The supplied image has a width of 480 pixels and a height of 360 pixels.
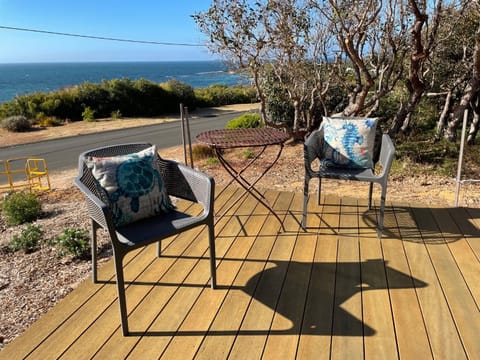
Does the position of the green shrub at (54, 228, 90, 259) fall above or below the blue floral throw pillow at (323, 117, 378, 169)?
below

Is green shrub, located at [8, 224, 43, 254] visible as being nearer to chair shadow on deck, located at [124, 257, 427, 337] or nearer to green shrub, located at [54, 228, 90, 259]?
green shrub, located at [54, 228, 90, 259]

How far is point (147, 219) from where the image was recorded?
1899 mm

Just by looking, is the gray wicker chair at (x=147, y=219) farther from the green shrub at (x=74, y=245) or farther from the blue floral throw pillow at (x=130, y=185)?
the green shrub at (x=74, y=245)

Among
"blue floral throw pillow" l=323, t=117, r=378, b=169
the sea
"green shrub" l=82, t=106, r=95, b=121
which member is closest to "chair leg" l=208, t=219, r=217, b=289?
"blue floral throw pillow" l=323, t=117, r=378, b=169

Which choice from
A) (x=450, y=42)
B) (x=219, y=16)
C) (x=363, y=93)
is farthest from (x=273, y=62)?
(x=450, y=42)

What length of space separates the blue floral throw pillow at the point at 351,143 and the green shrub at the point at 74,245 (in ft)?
6.23

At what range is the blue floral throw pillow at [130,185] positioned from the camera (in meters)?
1.82

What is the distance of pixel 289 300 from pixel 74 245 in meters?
1.52

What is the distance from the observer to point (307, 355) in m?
1.48

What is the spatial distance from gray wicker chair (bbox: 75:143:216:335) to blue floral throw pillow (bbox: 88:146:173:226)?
0.13 feet

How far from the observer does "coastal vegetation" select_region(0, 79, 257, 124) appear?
669 inches

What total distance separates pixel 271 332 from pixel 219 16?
15.9 ft

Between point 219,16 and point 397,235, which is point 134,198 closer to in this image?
point 397,235

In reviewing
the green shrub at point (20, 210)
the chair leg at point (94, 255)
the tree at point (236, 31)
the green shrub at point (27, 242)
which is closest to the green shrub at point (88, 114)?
the tree at point (236, 31)
